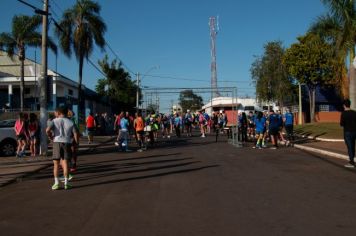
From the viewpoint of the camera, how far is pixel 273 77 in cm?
4741

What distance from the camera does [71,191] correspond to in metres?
9.70

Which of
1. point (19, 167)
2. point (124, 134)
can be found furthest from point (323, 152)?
point (19, 167)

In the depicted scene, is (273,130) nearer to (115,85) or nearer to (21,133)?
(21,133)

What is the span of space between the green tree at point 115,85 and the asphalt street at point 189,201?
40.2 metres

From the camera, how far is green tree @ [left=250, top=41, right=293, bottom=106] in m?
46.4

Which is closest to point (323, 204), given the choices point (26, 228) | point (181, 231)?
point (181, 231)

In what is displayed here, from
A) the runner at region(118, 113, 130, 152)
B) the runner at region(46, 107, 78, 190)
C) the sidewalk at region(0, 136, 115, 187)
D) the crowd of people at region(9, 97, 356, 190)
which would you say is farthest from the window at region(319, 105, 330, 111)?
the runner at region(46, 107, 78, 190)

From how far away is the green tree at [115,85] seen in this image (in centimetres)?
5322

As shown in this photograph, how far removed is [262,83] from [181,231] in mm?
42800

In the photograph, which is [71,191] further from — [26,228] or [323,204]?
[323,204]

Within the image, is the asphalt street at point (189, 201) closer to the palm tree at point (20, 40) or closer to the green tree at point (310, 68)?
the palm tree at point (20, 40)

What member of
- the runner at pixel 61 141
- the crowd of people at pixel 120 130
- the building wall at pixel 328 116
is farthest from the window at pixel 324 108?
the runner at pixel 61 141

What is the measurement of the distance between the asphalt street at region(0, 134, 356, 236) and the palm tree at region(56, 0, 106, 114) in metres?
18.1

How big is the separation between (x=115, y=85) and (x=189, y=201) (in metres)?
46.5
